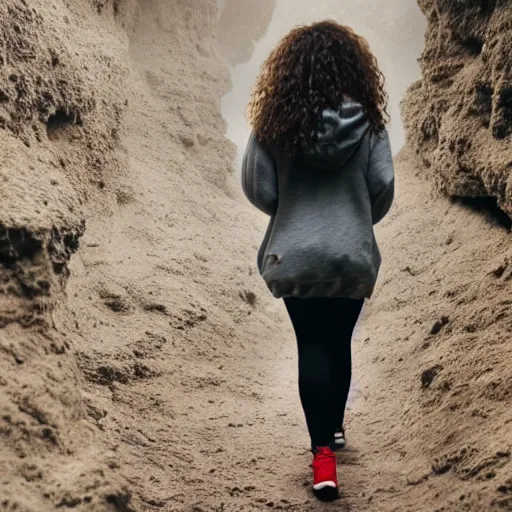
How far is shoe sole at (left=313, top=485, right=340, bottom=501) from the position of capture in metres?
1.98

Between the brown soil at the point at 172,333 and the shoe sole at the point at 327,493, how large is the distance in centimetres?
3

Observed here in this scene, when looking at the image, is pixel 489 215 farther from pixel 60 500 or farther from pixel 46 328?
pixel 60 500

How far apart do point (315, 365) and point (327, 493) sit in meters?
0.42

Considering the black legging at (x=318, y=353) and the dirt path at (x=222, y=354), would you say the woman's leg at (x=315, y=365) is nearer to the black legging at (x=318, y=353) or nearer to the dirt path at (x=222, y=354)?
the black legging at (x=318, y=353)

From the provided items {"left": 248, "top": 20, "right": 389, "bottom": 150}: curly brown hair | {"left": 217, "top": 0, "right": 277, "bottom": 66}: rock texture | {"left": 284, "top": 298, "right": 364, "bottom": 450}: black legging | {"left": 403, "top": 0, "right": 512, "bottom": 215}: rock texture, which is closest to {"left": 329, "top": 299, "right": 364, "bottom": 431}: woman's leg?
{"left": 284, "top": 298, "right": 364, "bottom": 450}: black legging

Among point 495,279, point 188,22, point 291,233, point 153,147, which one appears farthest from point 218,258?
point 188,22

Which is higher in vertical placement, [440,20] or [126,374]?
[440,20]

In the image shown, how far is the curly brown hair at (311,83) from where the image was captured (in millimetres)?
1945

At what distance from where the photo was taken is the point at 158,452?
7.39 ft

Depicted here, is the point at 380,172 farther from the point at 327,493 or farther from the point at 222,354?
the point at 222,354

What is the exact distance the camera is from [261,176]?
2.04 metres

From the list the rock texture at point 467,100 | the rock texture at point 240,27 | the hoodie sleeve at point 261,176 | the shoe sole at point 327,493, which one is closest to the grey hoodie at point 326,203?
the hoodie sleeve at point 261,176

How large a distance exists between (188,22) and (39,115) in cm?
441

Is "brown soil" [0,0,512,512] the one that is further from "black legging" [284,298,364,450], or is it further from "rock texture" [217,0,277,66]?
"rock texture" [217,0,277,66]
